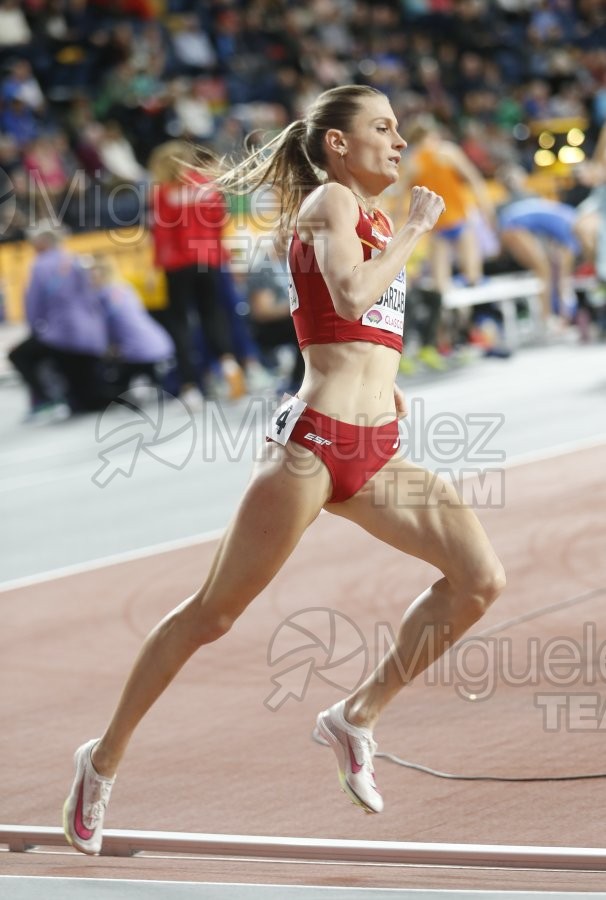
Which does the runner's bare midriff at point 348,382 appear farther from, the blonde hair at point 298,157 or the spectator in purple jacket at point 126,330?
the spectator in purple jacket at point 126,330

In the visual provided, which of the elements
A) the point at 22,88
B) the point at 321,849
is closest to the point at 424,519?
the point at 321,849

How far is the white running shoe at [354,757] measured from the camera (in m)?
3.97

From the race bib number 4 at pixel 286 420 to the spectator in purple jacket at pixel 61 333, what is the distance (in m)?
9.11

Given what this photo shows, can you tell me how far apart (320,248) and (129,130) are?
1712 centimetres

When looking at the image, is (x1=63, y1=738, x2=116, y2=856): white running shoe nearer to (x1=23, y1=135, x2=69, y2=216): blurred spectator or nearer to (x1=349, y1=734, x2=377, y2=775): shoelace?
(x1=349, y1=734, x2=377, y2=775): shoelace

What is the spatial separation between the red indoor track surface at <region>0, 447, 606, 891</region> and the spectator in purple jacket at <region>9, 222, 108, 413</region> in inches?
214

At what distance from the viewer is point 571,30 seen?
27.3 metres

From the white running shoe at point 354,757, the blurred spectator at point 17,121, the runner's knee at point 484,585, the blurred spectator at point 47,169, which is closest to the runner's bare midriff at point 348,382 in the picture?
the runner's knee at point 484,585

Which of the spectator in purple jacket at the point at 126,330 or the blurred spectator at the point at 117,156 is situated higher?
the blurred spectator at the point at 117,156

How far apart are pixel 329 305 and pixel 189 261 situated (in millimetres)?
9158

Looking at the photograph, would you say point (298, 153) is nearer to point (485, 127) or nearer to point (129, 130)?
point (129, 130)

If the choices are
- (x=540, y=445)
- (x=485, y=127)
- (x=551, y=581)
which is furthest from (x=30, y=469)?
(x=485, y=127)

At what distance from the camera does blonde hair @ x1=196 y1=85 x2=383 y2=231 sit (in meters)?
3.91

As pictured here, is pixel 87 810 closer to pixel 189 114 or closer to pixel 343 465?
pixel 343 465
